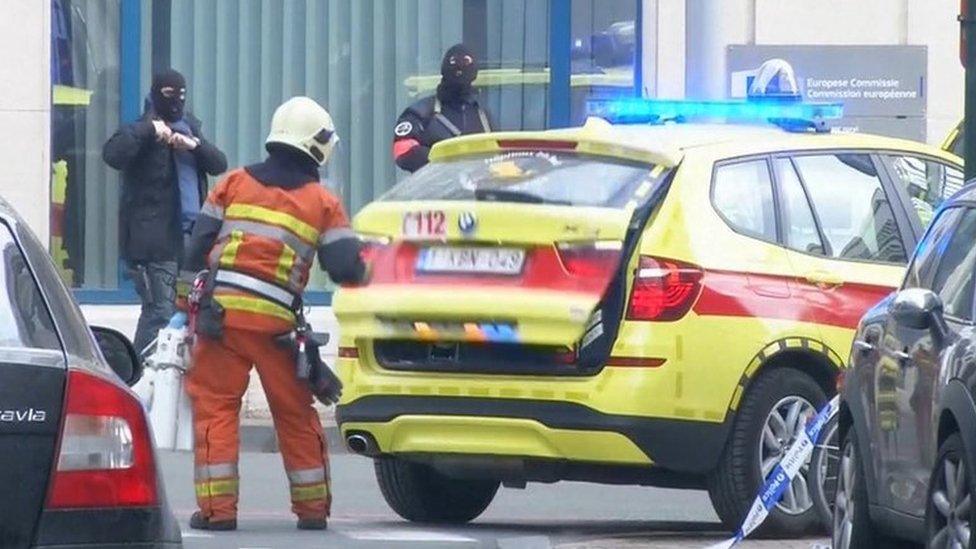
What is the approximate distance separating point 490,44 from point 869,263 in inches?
285

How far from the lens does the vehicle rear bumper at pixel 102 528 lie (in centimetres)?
576

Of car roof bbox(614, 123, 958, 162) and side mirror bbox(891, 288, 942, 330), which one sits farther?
car roof bbox(614, 123, 958, 162)

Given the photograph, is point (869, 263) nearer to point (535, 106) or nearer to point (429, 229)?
point (429, 229)

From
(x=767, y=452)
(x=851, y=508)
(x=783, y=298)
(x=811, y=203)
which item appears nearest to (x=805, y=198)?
(x=811, y=203)

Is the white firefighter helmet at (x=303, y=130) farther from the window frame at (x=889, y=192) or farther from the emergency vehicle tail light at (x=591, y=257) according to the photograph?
the window frame at (x=889, y=192)

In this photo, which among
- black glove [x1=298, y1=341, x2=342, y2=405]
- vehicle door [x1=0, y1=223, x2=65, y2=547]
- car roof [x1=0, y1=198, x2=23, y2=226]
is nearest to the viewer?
vehicle door [x1=0, y1=223, x2=65, y2=547]

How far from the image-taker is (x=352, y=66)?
18.3 metres

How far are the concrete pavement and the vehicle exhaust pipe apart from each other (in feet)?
1.10

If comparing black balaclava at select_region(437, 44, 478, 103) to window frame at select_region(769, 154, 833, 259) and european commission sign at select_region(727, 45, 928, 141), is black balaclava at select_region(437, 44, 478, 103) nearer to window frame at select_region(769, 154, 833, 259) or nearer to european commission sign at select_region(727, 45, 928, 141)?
european commission sign at select_region(727, 45, 928, 141)

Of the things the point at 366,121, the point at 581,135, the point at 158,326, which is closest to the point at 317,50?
the point at 366,121

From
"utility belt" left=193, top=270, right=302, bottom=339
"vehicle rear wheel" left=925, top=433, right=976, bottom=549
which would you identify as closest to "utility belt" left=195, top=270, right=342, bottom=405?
"utility belt" left=193, top=270, right=302, bottom=339

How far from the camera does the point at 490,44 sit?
59.8ft

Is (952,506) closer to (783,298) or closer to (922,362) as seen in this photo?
(922,362)

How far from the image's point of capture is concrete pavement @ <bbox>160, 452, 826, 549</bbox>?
35.1 ft
